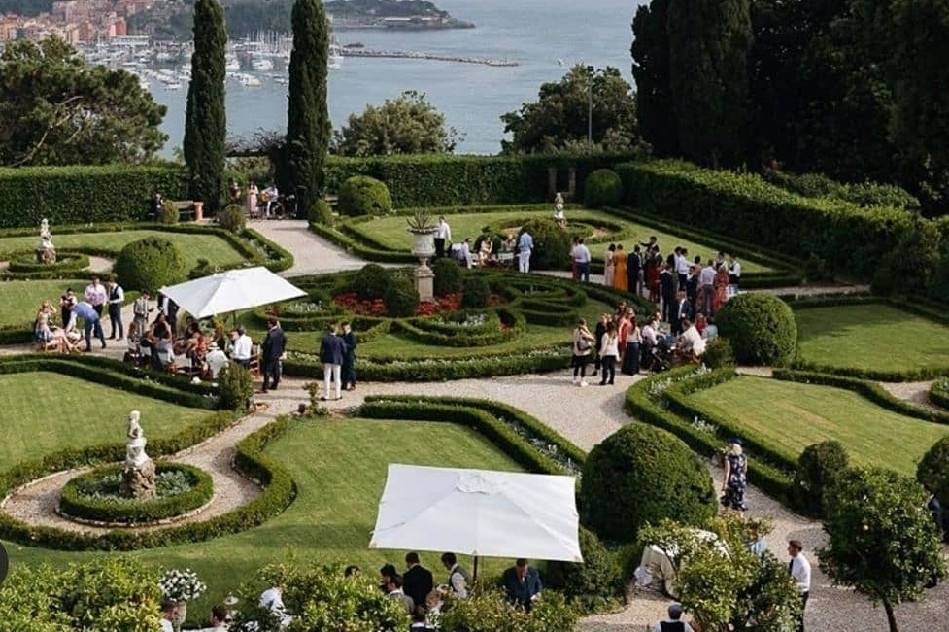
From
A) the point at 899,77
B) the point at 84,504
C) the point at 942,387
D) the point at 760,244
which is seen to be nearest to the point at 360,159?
the point at 760,244

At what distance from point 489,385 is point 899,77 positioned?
1301cm

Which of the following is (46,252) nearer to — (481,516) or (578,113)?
(481,516)

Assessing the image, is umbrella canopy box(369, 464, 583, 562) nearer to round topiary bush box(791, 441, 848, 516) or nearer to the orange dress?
round topiary bush box(791, 441, 848, 516)

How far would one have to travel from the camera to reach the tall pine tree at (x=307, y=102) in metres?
43.2

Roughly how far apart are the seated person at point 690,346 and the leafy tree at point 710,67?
21266mm

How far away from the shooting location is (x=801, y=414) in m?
21.3

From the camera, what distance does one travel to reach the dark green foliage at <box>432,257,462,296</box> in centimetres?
2814

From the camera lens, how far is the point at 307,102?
142 feet

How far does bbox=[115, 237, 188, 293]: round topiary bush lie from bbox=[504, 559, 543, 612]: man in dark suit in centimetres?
1746

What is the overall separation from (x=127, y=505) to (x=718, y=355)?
1111 centimetres

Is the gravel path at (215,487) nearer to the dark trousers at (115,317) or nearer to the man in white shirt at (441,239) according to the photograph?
the dark trousers at (115,317)

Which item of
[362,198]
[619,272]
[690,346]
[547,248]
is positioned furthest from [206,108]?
[690,346]

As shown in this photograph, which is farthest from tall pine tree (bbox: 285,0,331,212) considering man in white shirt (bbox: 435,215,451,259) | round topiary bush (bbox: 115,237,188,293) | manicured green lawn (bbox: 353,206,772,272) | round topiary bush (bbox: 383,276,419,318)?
round topiary bush (bbox: 383,276,419,318)

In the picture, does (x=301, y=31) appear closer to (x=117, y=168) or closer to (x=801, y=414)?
(x=117, y=168)
